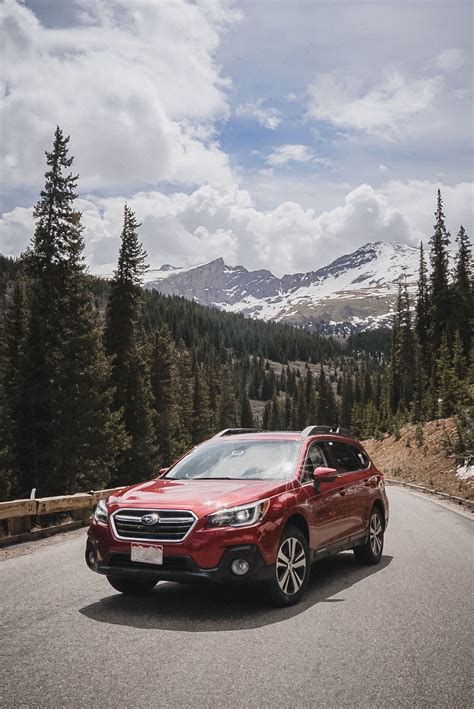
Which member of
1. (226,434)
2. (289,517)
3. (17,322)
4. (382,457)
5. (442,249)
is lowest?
(382,457)

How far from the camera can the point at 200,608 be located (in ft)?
21.0

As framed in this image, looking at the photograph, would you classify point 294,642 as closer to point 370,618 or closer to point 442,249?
point 370,618

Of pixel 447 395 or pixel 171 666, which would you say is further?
pixel 447 395

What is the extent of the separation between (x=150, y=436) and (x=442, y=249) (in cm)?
3821

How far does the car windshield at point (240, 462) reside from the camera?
741cm

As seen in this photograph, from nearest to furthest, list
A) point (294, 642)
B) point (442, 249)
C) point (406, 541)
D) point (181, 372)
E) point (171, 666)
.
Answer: point (171, 666), point (294, 642), point (406, 541), point (442, 249), point (181, 372)

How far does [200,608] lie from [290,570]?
0.99 m

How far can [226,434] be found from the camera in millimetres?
8922

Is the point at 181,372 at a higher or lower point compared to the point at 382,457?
higher

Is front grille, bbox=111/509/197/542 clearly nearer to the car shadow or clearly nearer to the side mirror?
the car shadow

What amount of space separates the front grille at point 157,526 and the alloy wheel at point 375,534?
416 cm

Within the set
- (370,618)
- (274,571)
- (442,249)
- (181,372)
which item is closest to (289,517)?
(274,571)

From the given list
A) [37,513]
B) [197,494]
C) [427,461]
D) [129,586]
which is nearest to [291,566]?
[197,494]

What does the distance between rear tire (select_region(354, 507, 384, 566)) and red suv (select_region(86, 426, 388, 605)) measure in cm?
52
